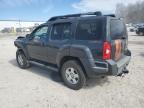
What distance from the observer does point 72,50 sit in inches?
169

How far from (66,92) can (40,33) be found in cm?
237

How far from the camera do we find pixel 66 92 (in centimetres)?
443

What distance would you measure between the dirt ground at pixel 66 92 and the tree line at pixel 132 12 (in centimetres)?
7431

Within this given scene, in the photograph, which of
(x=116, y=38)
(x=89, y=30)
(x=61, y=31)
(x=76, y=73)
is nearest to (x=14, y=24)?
(x=61, y=31)

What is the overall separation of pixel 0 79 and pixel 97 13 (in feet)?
12.8

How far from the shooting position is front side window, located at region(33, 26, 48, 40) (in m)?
5.37

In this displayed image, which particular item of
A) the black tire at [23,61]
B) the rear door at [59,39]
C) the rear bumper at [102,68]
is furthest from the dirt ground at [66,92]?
the rear door at [59,39]

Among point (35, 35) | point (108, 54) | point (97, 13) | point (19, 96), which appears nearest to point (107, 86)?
point (108, 54)

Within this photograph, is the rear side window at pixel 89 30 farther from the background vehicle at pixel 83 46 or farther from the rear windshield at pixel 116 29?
the rear windshield at pixel 116 29

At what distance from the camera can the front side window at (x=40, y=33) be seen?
5.37 m

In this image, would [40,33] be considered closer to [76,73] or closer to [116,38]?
[76,73]

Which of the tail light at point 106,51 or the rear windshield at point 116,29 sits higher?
the rear windshield at point 116,29

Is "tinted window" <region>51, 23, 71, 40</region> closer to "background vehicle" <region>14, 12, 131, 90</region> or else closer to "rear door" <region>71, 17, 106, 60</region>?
"background vehicle" <region>14, 12, 131, 90</region>

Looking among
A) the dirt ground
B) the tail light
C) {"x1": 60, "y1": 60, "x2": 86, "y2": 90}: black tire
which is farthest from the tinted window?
the dirt ground
